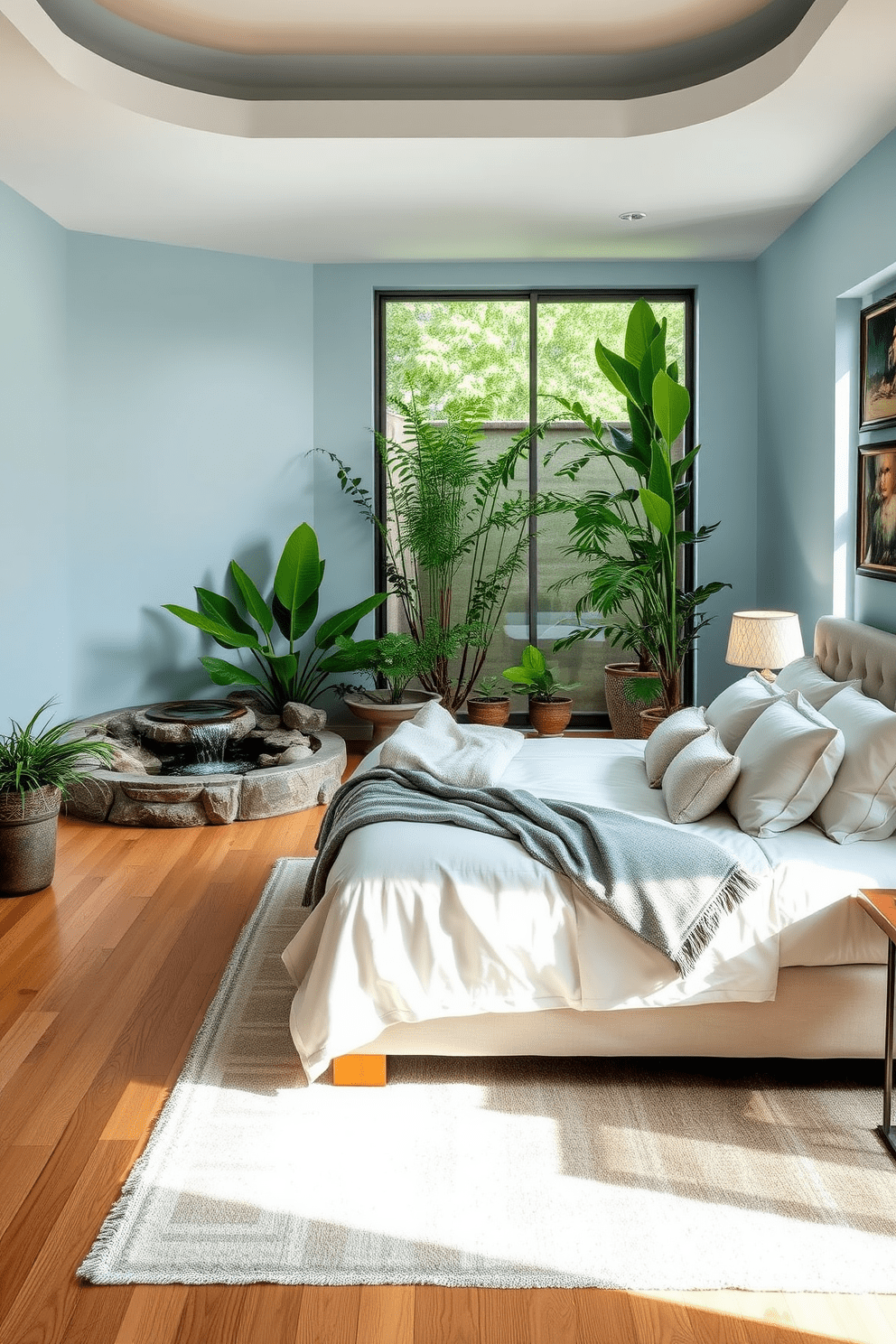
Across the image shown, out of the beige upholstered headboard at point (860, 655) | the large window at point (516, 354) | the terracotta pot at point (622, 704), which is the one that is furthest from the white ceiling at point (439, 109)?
the terracotta pot at point (622, 704)

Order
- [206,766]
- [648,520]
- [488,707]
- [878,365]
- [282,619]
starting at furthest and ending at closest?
[488,707]
[282,619]
[648,520]
[206,766]
[878,365]

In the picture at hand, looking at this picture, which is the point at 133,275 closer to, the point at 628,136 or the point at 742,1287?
the point at 628,136

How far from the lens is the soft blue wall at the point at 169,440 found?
5.80 meters

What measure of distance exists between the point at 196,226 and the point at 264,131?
148 cm

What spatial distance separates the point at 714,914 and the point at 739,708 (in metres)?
1.08

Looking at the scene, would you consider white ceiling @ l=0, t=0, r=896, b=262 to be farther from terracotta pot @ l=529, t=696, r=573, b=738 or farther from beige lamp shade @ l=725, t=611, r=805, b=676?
terracotta pot @ l=529, t=696, r=573, b=738

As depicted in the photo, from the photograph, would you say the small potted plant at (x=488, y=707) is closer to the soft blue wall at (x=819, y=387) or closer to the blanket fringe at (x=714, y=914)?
the soft blue wall at (x=819, y=387)

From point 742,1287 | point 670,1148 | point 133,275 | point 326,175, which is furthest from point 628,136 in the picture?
point 742,1287

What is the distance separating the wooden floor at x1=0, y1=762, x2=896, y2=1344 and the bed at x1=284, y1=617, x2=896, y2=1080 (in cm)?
50

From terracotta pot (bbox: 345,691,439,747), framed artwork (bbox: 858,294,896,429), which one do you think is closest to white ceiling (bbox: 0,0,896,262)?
framed artwork (bbox: 858,294,896,429)

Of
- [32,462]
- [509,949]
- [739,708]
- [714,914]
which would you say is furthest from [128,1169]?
[32,462]

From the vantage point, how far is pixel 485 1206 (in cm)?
216

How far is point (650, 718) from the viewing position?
5.48 m

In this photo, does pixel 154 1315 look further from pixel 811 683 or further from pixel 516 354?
pixel 516 354
